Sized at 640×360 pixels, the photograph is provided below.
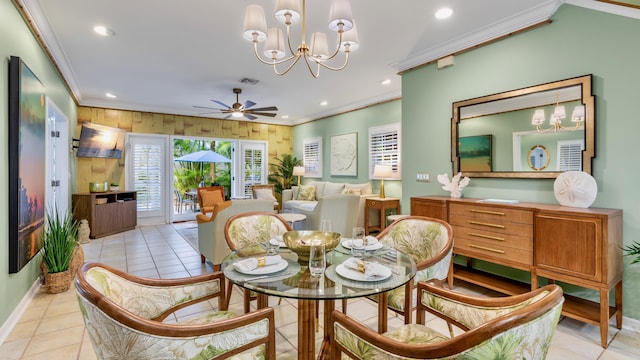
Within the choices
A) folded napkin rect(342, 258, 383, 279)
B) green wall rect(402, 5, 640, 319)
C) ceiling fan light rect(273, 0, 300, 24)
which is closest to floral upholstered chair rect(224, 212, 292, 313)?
folded napkin rect(342, 258, 383, 279)

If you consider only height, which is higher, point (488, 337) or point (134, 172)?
point (134, 172)

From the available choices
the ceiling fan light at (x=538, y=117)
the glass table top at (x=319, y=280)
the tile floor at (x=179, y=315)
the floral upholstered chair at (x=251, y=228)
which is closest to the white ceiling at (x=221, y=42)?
the ceiling fan light at (x=538, y=117)

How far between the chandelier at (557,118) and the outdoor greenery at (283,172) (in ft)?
19.9

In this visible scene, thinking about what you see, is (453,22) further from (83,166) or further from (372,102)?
(83,166)

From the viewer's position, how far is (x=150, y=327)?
3.29 feet

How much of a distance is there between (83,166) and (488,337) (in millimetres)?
7550

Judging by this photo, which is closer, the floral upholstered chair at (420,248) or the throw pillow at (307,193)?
the floral upholstered chair at (420,248)

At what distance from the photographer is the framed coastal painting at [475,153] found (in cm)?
324

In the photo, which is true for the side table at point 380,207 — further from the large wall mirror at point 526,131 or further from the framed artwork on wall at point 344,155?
the large wall mirror at point 526,131

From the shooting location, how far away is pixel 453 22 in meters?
3.01

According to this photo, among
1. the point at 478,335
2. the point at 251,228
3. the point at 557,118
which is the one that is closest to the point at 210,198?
the point at 251,228

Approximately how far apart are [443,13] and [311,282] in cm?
276

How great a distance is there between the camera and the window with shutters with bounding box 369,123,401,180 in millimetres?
5645

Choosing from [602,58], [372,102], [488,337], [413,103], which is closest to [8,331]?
[488,337]
